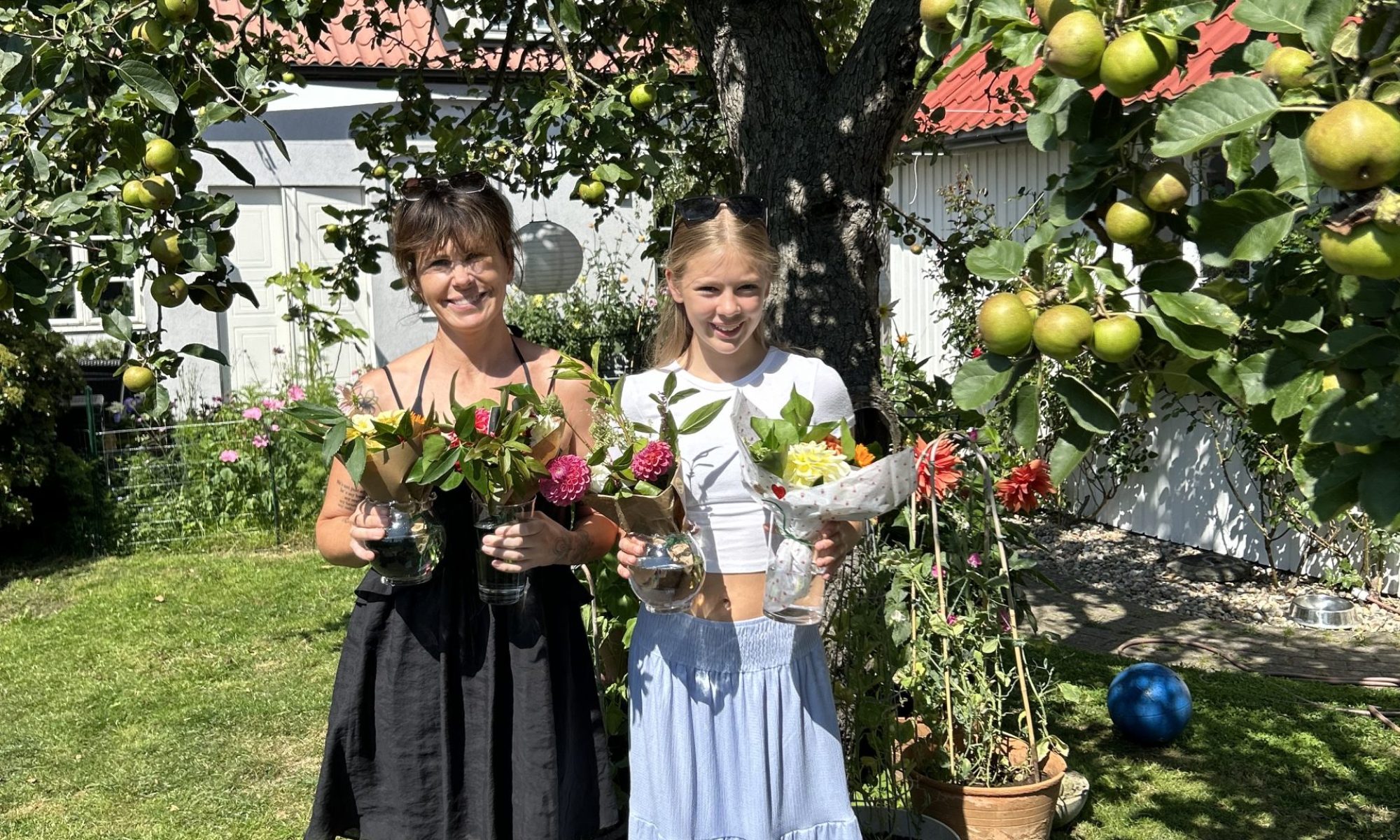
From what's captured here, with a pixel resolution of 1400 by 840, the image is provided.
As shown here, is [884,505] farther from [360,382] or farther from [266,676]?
[266,676]

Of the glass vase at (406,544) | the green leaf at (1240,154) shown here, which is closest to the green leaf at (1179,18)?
the green leaf at (1240,154)

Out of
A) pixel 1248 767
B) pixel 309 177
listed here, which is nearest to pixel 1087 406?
pixel 1248 767

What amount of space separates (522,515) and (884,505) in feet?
2.07

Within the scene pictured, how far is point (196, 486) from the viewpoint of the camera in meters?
7.85

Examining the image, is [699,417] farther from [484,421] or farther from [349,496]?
[349,496]

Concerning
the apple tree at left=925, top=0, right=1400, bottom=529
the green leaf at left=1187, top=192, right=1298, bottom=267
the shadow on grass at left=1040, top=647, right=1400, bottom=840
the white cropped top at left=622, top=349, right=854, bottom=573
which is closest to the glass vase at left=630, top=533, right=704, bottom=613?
the white cropped top at left=622, top=349, right=854, bottom=573

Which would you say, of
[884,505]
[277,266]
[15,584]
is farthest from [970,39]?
[277,266]

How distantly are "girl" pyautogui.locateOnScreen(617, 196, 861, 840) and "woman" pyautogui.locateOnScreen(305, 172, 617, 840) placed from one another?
147 millimetres

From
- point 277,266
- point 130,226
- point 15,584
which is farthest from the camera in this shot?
point 277,266

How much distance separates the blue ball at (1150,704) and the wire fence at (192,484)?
5.53m

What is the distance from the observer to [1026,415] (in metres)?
1.34

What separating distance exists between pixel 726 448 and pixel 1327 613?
4582 millimetres

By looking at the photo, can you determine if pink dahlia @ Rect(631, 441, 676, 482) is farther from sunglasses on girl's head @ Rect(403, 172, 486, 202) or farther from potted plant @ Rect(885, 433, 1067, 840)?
potted plant @ Rect(885, 433, 1067, 840)

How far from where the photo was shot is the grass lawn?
3805 mm
